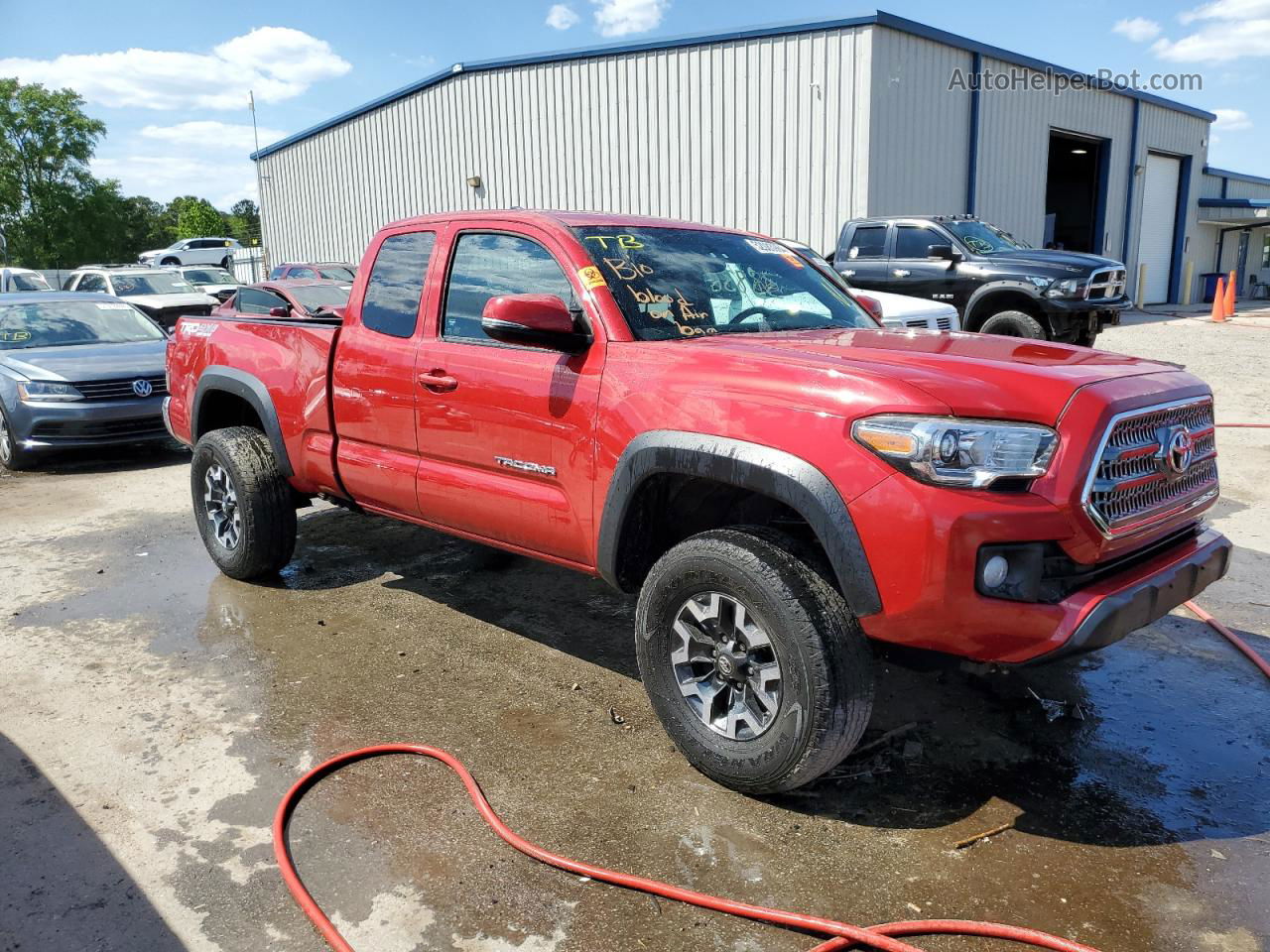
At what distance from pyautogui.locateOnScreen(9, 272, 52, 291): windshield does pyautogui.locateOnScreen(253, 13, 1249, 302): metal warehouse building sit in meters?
7.28

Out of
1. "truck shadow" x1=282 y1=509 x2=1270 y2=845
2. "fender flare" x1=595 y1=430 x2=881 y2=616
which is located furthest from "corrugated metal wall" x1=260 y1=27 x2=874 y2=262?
"fender flare" x1=595 y1=430 x2=881 y2=616

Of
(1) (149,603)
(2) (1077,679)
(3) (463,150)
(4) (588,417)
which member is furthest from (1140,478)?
(3) (463,150)

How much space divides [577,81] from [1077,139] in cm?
1220

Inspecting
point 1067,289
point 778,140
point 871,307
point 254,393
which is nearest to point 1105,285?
point 1067,289

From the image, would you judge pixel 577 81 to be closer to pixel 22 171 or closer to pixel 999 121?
pixel 999 121

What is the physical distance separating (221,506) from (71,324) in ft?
Result: 18.8

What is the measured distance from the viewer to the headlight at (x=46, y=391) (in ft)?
27.7

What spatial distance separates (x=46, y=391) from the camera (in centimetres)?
846

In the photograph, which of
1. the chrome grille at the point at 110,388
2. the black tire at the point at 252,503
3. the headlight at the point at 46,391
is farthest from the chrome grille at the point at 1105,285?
the headlight at the point at 46,391

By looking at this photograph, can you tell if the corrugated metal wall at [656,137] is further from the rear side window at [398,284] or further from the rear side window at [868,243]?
the rear side window at [398,284]

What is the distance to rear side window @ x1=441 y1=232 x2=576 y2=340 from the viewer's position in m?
3.81

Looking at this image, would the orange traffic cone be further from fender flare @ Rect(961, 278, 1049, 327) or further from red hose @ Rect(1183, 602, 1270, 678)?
red hose @ Rect(1183, 602, 1270, 678)

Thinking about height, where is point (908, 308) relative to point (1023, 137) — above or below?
below

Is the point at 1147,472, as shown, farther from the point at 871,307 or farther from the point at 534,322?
the point at 871,307
